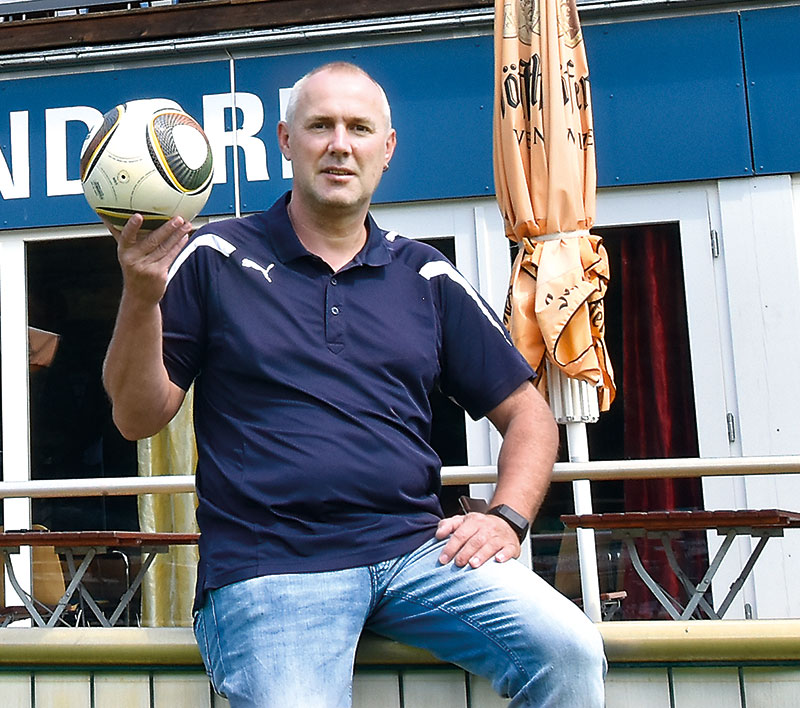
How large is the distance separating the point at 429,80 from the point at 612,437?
2486 millimetres

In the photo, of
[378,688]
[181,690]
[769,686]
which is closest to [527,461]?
[378,688]

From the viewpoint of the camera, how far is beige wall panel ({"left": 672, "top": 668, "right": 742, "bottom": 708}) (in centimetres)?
236

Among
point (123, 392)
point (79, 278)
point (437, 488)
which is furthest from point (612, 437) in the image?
point (123, 392)

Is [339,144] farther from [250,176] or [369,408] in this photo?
[250,176]

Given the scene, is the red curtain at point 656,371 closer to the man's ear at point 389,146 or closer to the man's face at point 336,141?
the man's ear at point 389,146

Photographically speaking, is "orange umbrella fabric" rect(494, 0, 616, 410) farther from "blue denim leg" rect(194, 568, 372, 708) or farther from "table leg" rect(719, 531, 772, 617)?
"blue denim leg" rect(194, 568, 372, 708)

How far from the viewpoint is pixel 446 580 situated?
87.5 inches

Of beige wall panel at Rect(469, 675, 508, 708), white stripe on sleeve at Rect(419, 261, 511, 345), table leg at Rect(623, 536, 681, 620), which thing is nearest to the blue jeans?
beige wall panel at Rect(469, 675, 508, 708)

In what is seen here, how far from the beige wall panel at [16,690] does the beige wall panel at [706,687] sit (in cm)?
145

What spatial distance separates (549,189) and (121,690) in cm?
302

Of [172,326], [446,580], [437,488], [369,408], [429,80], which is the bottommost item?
[446,580]

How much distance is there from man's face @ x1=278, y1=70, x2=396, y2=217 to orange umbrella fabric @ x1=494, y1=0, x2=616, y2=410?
6.64ft

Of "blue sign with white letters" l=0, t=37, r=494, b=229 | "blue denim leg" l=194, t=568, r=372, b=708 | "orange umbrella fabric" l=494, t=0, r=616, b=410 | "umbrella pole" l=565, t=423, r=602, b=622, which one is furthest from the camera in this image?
"blue sign with white letters" l=0, t=37, r=494, b=229

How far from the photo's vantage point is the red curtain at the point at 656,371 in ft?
21.3
